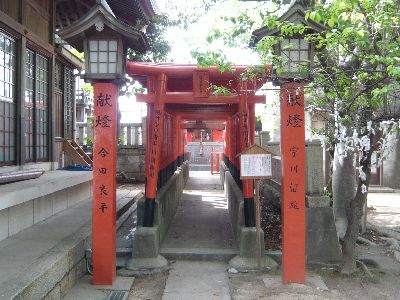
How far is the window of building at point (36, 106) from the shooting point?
413 inches

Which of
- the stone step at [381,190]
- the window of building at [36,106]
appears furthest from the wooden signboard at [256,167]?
the stone step at [381,190]

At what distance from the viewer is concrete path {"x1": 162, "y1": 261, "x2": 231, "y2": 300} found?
258 inches

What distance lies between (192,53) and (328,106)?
3.43m

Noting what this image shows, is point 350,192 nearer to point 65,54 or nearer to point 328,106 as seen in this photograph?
point 328,106

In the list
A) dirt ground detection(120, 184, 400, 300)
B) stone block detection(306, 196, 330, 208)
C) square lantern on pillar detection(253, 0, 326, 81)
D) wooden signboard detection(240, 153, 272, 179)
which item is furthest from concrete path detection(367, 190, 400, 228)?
square lantern on pillar detection(253, 0, 326, 81)

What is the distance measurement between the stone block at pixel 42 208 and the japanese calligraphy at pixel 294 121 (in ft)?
17.5

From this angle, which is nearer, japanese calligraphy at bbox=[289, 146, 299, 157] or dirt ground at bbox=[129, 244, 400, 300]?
dirt ground at bbox=[129, 244, 400, 300]

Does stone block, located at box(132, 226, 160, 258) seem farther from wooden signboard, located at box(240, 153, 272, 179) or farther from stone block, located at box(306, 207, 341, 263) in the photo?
stone block, located at box(306, 207, 341, 263)

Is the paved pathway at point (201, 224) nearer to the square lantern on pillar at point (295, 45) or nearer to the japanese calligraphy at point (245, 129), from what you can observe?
the japanese calligraphy at point (245, 129)

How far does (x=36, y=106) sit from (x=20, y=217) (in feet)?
12.8

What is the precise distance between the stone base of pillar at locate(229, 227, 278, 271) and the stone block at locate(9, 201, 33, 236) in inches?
158

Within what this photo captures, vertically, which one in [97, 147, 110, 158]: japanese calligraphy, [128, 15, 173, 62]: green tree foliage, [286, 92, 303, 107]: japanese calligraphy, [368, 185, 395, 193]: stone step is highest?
[128, 15, 173, 62]: green tree foliage

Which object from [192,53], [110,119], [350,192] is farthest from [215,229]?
[192,53]

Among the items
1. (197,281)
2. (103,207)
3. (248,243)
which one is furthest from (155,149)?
(197,281)
